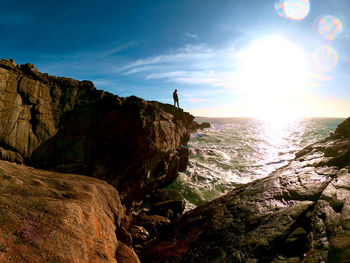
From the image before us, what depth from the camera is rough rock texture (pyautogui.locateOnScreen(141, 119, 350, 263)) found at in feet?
16.6

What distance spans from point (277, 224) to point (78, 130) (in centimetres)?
1391

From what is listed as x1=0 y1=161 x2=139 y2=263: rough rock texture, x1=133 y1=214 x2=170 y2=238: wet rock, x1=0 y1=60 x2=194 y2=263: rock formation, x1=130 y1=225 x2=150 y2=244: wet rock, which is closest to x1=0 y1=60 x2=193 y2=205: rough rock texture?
x1=0 y1=60 x2=194 y2=263: rock formation

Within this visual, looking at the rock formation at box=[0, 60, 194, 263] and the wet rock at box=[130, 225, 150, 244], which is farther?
the wet rock at box=[130, 225, 150, 244]

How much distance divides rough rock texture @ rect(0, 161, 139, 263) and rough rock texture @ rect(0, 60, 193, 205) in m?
6.29

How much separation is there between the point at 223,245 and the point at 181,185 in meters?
14.1

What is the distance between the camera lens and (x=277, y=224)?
21.2 feet

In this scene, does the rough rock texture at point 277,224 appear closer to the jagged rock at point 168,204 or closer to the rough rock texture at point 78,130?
the jagged rock at point 168,204

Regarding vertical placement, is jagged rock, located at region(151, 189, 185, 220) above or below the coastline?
below

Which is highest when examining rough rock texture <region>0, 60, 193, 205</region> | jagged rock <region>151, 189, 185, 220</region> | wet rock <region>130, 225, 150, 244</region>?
rough rock texture <region>0, 60, 193, 205</region>

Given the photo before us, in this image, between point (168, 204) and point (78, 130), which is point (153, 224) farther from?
point (78, 130)

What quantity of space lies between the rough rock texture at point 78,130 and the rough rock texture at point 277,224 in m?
7.14

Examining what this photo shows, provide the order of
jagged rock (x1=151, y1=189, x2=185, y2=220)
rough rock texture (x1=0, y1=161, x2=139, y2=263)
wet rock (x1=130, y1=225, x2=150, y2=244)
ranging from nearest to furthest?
rough rock texture (x1=0, y1=161, x2=139, y2=263), wet rock (x1=130, y1=225, x2=150, y2=244), jagged rock (x1=151, y1=189, x2=185, y2=220)

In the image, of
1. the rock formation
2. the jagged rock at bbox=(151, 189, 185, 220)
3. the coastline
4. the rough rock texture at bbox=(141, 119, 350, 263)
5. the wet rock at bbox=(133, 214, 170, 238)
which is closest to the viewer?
the rock formation

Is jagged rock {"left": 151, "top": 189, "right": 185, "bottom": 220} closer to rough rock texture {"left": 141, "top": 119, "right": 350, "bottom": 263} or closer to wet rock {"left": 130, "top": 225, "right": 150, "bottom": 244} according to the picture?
wet rock {"left": 130, "top": 225, "right": 150, "bottom": 244}
